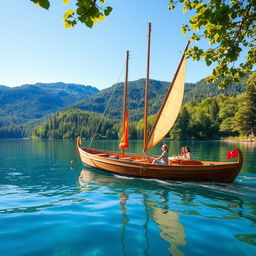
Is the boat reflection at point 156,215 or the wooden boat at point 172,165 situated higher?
the wooden boat at point 172,165

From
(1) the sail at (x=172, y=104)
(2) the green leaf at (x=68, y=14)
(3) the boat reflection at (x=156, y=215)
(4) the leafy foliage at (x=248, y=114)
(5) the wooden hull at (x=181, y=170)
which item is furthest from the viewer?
(4) the leafy foliage at (x=248, y=114)

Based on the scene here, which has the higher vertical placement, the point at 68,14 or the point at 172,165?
the point at 68,14

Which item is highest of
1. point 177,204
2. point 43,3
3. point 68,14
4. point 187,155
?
point 68,14

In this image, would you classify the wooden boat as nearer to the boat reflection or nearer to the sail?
the sail

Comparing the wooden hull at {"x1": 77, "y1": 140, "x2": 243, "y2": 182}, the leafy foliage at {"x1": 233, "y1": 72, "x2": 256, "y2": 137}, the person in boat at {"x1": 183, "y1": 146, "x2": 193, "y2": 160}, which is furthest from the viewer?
the leafy foliage at {"x1": 233, "y1": 72, "x2": 256, "y2": 137}

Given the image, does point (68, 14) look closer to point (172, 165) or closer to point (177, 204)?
point (177, 204)

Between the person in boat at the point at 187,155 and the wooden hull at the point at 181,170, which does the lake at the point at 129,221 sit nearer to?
the wooden hull at the point at 181,170

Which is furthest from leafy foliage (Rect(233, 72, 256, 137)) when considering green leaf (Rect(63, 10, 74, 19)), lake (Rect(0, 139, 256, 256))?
green leaf (Rect(63, 10, 74, 19))

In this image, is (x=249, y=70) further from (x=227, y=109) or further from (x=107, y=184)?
(x=227, y=109)

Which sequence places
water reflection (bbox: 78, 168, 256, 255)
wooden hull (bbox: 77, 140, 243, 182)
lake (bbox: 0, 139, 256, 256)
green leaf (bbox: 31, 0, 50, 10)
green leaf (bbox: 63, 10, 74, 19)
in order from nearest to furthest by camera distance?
1. green leaf (bbox: 31, 0, 50, 10)
2. green leaf (bbox: 63, 10, 74, 19)
3. lake (bbox: 0, 139, 256, 256)
4. water reflection (bbox: 78, 168, 256, 255)
5. wooden hull (bbox: 77, 140, 243, 182)

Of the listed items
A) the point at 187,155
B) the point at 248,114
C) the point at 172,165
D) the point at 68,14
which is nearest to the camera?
the point at 68,14

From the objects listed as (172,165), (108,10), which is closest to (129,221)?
(108,10)

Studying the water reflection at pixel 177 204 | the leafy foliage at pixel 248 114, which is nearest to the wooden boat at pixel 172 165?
the water reflection at pixel 177 204

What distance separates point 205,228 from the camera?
25.6ft
